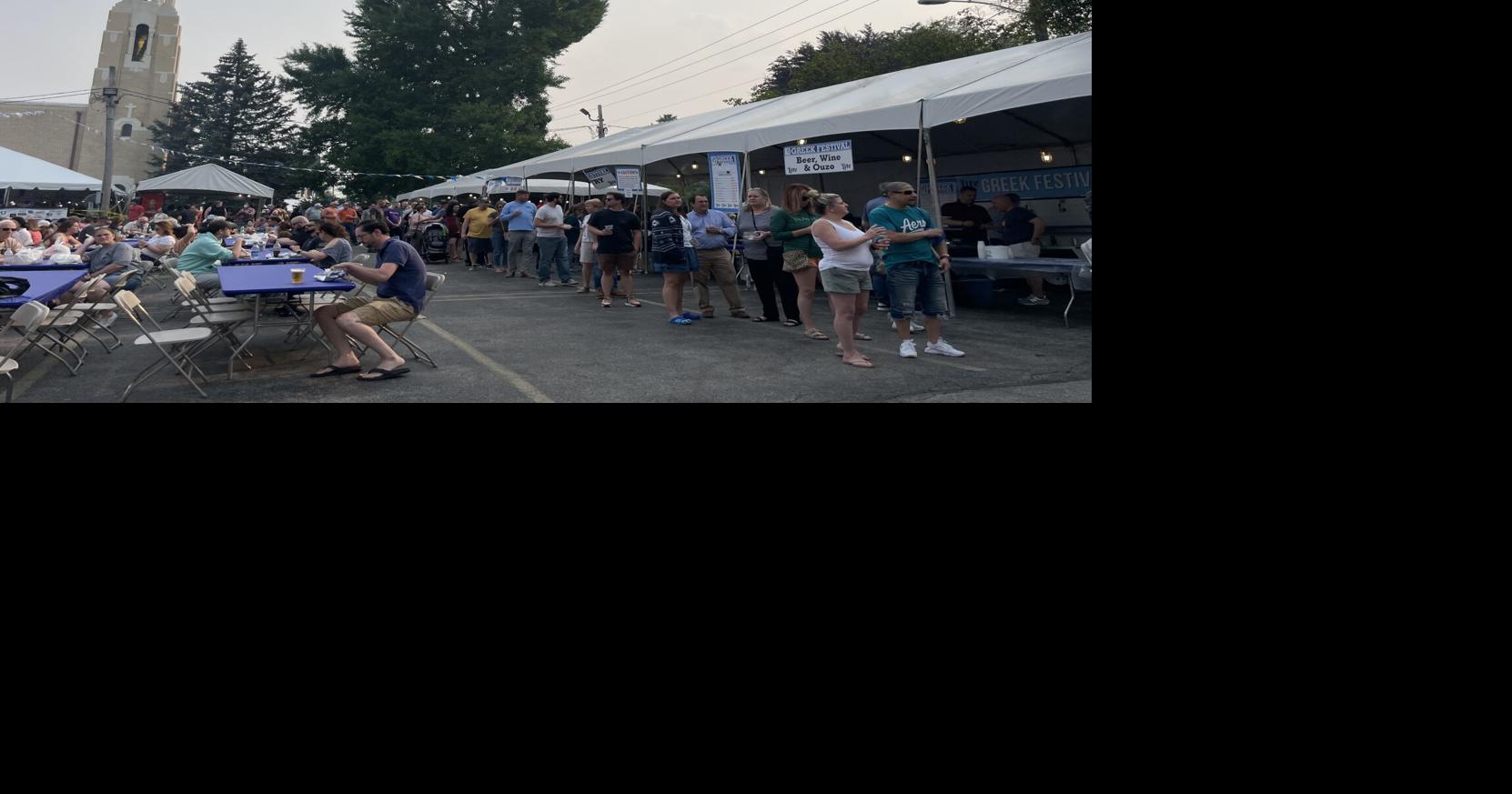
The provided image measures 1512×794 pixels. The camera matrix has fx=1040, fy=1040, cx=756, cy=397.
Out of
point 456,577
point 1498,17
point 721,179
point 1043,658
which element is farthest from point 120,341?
point 1498,17

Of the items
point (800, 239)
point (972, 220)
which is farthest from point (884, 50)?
point (800, 239)

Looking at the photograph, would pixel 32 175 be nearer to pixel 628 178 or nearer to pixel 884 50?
pixel 628 178

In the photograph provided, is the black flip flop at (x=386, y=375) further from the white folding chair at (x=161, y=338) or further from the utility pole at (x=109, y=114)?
the utility pole at (x=109, y=114)

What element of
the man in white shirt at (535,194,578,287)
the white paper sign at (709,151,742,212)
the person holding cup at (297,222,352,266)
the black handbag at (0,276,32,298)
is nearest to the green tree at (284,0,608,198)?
the man in white shirt at (535,194,578,287)

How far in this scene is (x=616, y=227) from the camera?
10.7 m

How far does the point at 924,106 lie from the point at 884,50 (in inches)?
748

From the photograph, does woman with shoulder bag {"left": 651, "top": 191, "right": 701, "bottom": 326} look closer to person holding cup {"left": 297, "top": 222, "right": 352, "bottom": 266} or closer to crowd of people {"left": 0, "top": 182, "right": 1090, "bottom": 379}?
crowd of people {"left": 0, "top": 182, "right": 1090, "bottom": 379}

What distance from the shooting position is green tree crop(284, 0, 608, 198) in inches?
967

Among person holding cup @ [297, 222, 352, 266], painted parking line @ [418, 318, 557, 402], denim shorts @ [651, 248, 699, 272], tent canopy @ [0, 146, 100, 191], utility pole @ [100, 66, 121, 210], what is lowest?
painted parking line @ [418, 318, 557, 402]

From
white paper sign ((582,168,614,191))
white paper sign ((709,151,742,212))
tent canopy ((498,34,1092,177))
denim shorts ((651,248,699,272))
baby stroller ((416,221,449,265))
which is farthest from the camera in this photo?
baby stroller ((416,221,449,265))

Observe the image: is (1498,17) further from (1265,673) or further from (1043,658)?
(1043,658)

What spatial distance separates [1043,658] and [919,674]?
296mm

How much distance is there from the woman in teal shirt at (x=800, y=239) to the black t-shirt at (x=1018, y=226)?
327cm

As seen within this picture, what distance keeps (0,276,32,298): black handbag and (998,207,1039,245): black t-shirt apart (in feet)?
28.5
